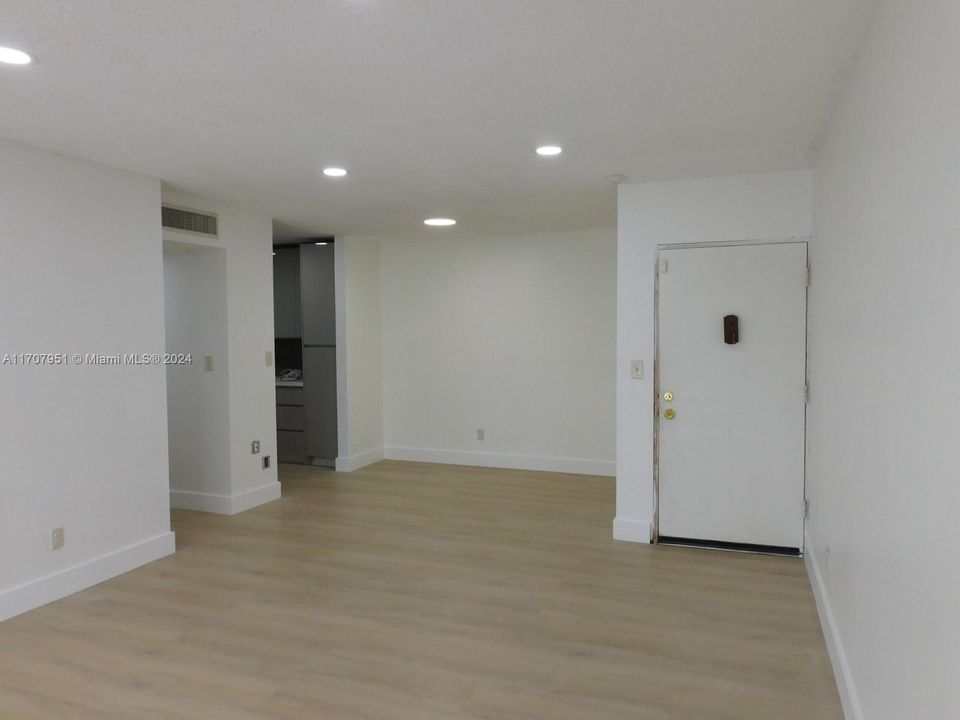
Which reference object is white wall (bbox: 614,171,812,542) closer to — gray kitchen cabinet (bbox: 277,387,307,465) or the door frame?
the door frame

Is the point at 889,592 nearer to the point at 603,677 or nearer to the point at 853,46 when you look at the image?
the point at 603,677

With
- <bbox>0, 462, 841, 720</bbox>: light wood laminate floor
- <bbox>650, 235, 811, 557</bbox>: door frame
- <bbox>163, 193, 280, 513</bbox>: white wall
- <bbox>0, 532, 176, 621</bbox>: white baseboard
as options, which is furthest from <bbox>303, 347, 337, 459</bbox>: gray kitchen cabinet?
<bbox>650, 235, 811, 557</bbox>: door frame

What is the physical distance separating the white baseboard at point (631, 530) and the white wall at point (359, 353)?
3226 millimetres

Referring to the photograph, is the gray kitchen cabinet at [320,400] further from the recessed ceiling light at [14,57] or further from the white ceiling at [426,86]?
the recessed ceiling light at [14,57]

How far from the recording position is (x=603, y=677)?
285 cm

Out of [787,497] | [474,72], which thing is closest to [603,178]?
[474,72]

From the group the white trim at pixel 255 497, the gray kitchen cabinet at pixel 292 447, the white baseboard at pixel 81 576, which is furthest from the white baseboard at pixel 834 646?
the gray kitchen cabinet at pixel 292 447

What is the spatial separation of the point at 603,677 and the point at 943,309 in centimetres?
208

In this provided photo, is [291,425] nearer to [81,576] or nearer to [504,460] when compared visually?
[504,460]

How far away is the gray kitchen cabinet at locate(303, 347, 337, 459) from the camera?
23.2 ft

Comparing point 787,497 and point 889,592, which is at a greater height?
point 889,592

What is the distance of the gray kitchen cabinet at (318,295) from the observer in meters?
7.04

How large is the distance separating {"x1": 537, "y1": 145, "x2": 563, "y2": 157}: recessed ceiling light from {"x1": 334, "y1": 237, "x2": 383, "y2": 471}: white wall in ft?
11.9

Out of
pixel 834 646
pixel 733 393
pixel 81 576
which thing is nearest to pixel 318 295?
pixel 81 576
